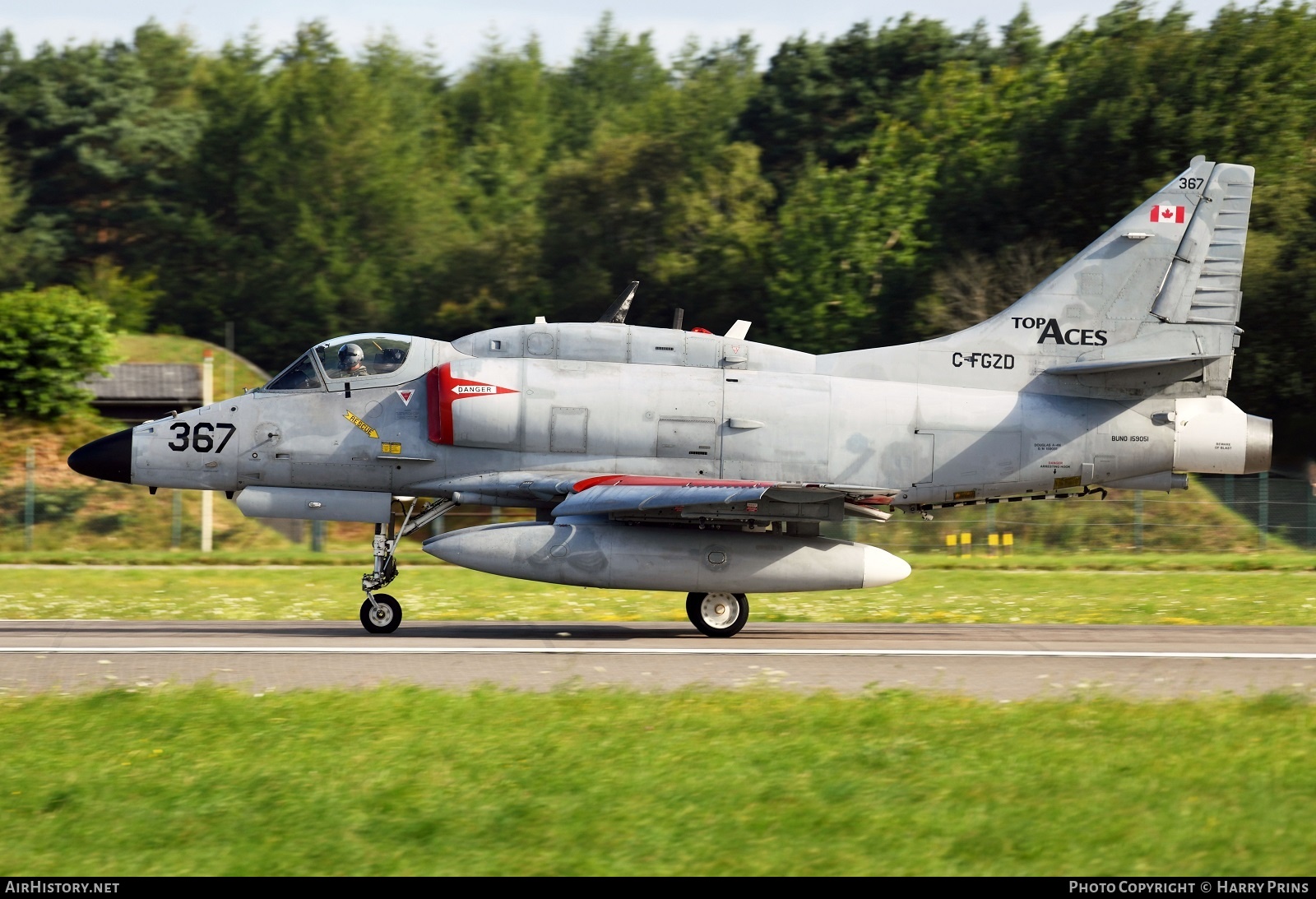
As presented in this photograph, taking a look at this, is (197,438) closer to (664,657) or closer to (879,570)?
(664,657)

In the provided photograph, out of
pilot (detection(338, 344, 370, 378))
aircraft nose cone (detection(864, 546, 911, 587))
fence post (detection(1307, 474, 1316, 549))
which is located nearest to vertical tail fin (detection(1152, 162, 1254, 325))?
aircraft nose cone (detection(864, 546, 911, 587))

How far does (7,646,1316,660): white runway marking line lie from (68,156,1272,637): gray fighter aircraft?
1.12 metres

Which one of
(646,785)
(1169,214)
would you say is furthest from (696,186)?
(646,785)

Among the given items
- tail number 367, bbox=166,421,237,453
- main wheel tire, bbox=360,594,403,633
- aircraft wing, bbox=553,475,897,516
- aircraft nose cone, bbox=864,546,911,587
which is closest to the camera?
aircraft wing, bbox=553,475,897,516

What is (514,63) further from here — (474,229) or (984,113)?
(984,113)

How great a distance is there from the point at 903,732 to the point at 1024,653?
504 centimetres

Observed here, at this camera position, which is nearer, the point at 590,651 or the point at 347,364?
the point at 590,651

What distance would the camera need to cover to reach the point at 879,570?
15523 mm

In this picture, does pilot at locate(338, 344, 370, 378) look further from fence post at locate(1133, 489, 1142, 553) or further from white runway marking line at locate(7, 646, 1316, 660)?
fence post at locate(1133, 489, 1142, 553)

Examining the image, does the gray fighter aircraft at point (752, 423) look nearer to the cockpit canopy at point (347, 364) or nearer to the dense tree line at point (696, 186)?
the cockpit canopy at point (347, 364)

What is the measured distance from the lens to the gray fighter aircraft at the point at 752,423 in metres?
16.0

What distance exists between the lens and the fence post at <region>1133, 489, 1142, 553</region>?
3331 centimetres

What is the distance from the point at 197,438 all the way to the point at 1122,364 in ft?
35.3

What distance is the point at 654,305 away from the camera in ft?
182
